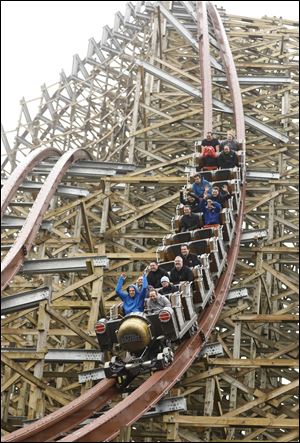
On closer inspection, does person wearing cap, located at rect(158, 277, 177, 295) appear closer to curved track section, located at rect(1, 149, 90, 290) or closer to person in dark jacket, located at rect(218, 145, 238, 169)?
curved track section, located at rect(1, 149, 90, 290)

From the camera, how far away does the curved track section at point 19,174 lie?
7413 mm

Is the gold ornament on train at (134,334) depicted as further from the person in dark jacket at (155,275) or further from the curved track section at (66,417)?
the person in dark jacket at (155,275)

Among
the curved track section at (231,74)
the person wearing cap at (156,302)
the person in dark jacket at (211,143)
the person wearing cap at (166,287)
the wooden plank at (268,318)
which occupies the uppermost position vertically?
the curved track section at (231,74)

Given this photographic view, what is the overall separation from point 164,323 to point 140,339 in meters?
0.22

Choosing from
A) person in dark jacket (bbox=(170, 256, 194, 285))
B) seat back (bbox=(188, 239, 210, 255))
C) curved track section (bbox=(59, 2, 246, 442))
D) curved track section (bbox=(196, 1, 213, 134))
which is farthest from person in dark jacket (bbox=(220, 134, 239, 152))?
person in dark jacket (bbox=(170, 256, 194, 285))

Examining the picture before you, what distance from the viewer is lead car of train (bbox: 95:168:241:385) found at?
6.33m

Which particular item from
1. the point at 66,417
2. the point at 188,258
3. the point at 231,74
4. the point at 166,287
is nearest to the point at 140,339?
the point at 166,287

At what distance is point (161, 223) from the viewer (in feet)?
30.3

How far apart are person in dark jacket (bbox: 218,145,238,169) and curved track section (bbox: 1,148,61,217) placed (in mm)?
1639

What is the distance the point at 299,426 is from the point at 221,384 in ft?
9.15

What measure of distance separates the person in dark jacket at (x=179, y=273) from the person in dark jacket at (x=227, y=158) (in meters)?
2.11

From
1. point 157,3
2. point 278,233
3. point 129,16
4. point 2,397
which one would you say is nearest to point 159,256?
point 2,397

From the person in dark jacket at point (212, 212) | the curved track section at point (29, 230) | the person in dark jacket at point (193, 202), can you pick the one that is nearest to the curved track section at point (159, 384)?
the person in dark jacket at point (212, 212)

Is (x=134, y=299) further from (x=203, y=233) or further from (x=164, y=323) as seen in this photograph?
(x=203, y=233)
